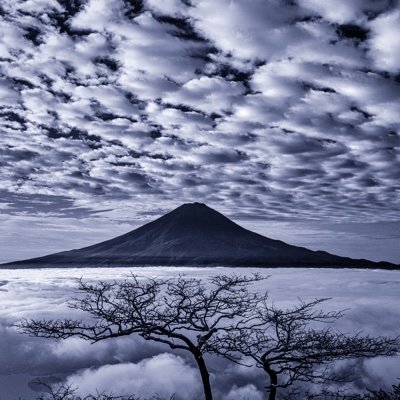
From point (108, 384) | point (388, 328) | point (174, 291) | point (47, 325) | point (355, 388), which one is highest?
point (174, 291)

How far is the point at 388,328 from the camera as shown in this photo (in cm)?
19600

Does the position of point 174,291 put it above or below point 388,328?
above

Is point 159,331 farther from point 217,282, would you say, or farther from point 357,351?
point 357,351

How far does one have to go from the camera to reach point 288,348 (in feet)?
42.0

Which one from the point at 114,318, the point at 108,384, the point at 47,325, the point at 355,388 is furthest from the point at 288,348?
the point at 108,384

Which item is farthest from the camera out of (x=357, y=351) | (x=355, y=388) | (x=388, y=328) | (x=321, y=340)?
(x=388, y=328)

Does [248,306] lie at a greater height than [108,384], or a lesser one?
greater

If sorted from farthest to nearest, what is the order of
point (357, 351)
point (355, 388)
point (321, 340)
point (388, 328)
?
point (388, 328)
point (355, 388)
point (321, 340)
point (357, 351)

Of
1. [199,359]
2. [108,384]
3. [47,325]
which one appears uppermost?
[47,325]

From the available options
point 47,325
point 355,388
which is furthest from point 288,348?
point 355,388

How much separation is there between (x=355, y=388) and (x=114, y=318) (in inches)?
6743

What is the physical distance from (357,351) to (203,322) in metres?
4.90

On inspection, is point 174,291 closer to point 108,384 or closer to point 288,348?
point 288,348

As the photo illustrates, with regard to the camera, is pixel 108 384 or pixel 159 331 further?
pixel 108 384
